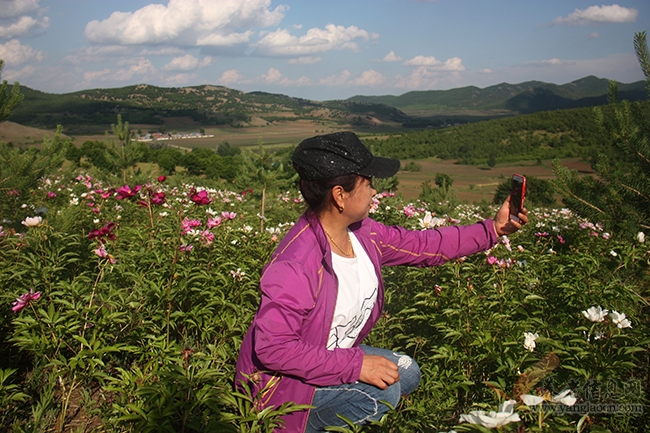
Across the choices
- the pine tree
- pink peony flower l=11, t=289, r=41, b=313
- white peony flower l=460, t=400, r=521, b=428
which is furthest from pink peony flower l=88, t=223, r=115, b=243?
the pine tree

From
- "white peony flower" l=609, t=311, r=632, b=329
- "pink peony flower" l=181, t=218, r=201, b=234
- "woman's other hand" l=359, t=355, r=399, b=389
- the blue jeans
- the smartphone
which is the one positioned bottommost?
the blue jeans

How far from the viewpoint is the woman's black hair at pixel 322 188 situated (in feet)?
5.60

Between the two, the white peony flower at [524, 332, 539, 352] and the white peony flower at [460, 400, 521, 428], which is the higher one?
the white peony flower at [460, 400, 521, 428]

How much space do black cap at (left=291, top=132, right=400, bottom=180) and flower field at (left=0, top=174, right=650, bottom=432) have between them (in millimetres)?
827

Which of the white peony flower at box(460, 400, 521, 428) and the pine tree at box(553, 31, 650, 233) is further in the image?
the pine tree at box(553, 31, 650, 233)

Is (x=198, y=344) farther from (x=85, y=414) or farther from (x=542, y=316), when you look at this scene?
(x=542, y=316)

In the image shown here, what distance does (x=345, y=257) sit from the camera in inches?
73.2

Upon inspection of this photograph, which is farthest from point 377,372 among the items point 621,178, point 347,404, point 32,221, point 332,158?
point 621,178

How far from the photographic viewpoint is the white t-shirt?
5.71 feet

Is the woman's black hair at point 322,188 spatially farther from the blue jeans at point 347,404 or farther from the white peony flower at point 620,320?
the white peony flower at point 620,320

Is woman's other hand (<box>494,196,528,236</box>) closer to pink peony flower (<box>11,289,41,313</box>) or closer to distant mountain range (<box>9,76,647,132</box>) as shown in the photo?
pink peony flower (<box>11,289,41,313</box>)

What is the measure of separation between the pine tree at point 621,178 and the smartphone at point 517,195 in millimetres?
1685

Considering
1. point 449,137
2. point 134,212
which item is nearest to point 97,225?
point 134,212

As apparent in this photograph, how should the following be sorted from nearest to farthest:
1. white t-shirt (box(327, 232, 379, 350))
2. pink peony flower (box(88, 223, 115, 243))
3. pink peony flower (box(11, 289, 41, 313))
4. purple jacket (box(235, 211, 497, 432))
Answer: purple jacket (box(235, 211, 497, 432)) < white t-shirt (box(327, 232, 379, 350)) < pink peony flower (box(11, 289, 41, 313)) < pink peony flower (box(88, 223, 115, 243))
